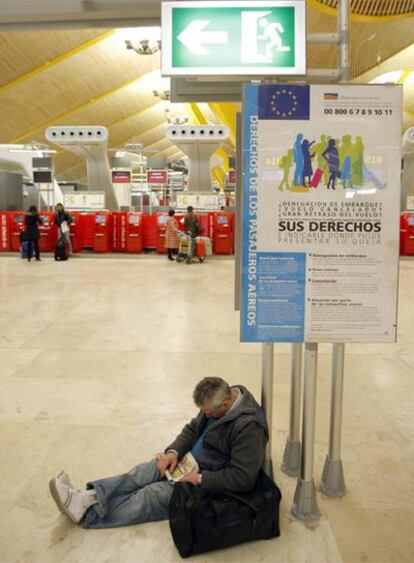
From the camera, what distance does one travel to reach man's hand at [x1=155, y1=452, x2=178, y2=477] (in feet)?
9.24

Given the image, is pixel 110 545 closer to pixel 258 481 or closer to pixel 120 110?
pixel 258 481

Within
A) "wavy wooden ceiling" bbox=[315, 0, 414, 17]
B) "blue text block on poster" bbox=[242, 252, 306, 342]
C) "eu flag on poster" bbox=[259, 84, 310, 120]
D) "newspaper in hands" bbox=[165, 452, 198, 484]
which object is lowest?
"newspaper in hands" bbox=[165, 452, 198, 484]

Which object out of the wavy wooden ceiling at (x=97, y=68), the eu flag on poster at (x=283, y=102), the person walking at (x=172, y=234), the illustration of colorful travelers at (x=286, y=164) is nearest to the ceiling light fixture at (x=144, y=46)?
the wavy wooden ceiling at (x=97, y=68)

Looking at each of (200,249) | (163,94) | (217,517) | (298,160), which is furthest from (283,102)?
(163,94)

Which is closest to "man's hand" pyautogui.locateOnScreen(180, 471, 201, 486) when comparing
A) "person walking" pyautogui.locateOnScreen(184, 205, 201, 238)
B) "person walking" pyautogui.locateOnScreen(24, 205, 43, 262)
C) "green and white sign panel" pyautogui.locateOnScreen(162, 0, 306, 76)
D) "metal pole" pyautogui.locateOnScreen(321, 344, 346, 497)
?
"metal pole" pyautogui.locateOnScreen(321, 344, 346, 497)

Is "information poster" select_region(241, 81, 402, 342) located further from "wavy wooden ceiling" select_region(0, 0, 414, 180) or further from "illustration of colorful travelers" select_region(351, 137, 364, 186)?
"wavy wooden ceiling" select_region(0, 0, 414, 180)

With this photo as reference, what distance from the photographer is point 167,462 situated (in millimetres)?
2824

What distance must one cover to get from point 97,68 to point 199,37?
78.9ft

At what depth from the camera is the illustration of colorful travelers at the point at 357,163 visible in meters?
2.51

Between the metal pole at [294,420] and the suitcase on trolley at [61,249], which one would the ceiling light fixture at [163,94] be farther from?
the metal pole at [294,420]

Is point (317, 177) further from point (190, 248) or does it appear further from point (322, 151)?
point (190, 248)

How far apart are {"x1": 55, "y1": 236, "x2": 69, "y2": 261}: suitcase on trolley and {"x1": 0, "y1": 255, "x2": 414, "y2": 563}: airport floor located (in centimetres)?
604

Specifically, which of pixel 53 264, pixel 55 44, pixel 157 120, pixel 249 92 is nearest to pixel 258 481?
pixel 249 92

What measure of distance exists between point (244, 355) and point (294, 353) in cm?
264
